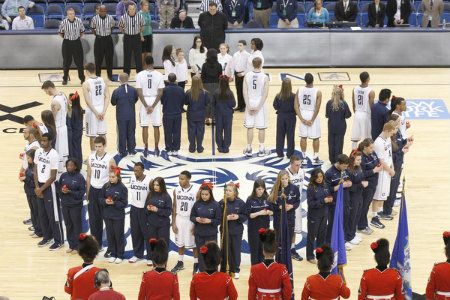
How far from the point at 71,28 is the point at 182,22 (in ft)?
10.7

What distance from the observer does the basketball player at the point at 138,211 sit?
13234 millimetres

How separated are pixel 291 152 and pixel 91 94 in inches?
152

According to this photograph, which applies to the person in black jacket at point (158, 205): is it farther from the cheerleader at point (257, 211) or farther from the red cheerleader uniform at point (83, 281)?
the red cheerleader uniform at point (83, 281)

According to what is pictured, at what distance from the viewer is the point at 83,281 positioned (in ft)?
34.0

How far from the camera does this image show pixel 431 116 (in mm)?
19859

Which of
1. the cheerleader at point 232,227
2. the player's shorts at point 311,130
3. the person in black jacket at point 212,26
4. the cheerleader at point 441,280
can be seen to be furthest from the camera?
the person in black jacket at point 212,26

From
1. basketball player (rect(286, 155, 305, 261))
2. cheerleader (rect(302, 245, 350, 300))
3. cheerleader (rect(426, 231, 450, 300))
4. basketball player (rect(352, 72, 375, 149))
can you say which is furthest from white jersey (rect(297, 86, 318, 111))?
cheerleader (rect(302, 245, 350, 300))

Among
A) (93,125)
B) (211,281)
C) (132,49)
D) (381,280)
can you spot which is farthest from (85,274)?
(132,49)

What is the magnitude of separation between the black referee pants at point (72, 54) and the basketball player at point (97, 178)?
8812mm

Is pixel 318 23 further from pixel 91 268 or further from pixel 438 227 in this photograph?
pixel 91 268

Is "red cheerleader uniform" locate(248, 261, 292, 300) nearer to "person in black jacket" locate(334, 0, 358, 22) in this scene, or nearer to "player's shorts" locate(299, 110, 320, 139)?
"player's shorts" locate(299, 110, 320, 139)

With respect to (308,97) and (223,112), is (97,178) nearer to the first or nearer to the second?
(223,112)

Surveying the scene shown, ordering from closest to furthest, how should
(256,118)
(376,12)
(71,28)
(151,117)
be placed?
(256,118) < (151,117) < (71,28) < (376,12)

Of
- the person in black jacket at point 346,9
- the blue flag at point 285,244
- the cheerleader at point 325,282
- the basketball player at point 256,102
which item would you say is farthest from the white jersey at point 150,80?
the person in black jacket at point 346,9
